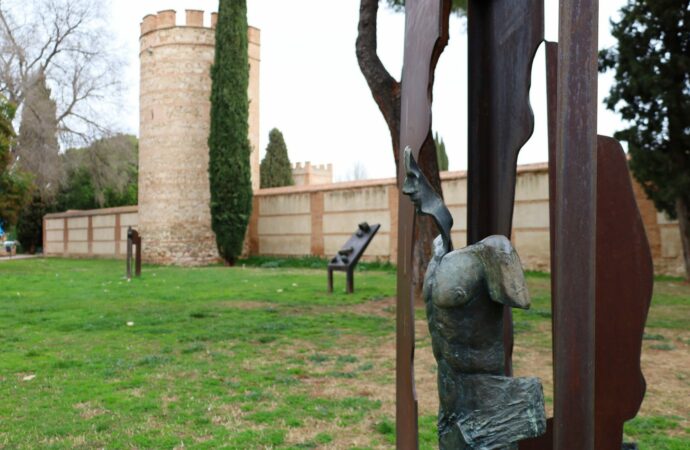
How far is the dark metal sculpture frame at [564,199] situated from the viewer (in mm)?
1499

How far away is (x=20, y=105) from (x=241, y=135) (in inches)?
440

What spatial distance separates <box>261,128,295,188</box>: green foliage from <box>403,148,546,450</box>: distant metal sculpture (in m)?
35.5

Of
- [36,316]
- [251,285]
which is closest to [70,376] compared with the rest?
[36,316]

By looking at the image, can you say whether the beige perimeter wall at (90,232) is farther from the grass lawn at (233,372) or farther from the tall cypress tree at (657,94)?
the tall cypress tree at (657,94)

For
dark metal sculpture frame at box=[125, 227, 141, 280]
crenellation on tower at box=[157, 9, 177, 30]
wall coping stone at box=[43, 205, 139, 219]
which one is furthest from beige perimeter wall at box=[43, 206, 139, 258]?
dark metal sculpture frame at box=[125, 227, 141, 280]

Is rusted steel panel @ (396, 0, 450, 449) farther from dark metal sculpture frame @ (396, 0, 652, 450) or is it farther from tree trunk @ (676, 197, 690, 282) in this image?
tree trunk @ (676, 197, 690, 282)

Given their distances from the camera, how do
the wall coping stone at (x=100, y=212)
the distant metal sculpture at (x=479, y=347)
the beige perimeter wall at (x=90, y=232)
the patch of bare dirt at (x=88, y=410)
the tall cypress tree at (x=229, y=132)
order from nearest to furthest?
the distant metal sculpture at (x=479, y=347) < the patch of bare dirt at (x=88, y=410) < the tall cypress tree at (x=229, y=132) < the wall coping stone at (x=100, y=212) < the beige perimeter wall at (x=90, y=232)

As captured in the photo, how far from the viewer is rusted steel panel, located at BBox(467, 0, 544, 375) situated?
2.40m

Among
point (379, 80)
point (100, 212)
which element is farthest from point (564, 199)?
point (100, 212)

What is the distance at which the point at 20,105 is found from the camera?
26562mm

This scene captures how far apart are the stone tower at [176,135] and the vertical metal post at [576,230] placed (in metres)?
22.7

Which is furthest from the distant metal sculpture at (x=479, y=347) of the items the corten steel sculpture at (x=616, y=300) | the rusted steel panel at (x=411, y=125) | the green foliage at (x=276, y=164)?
the green foliage at (x=276, y=164)

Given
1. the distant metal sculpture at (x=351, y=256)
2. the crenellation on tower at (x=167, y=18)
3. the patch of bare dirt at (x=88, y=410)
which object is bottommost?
the patch of bare dirt at (x=88, y=410)

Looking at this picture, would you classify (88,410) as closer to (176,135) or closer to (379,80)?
(379,80)
